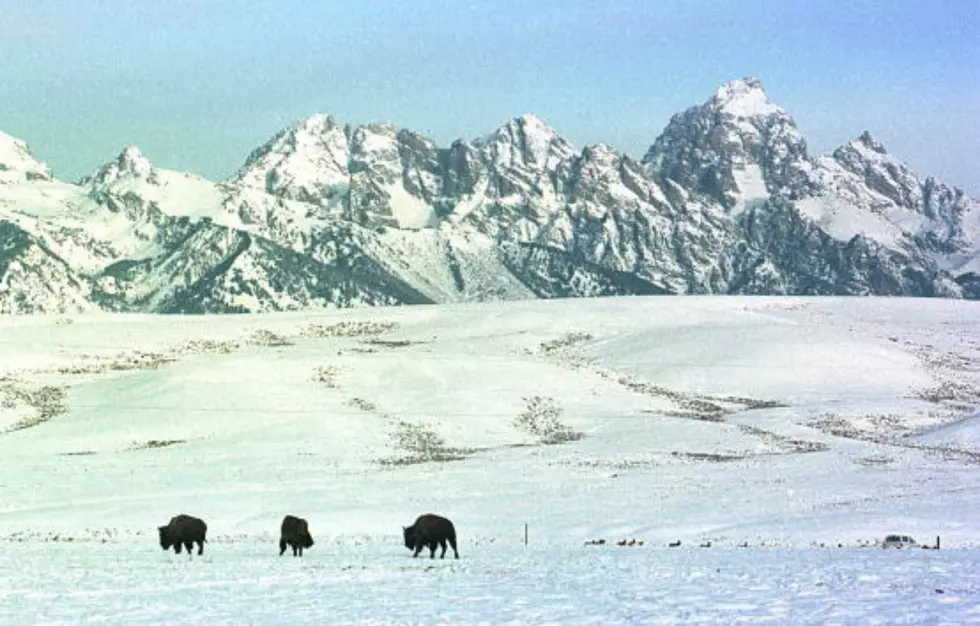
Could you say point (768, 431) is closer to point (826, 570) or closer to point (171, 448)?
point (171, 448)

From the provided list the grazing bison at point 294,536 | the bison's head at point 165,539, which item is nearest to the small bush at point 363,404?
the bison's head at point 165,539

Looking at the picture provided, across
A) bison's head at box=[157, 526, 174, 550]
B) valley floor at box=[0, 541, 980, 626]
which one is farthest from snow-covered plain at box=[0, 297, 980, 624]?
bison's head at box=[157, 526, 174, 550]

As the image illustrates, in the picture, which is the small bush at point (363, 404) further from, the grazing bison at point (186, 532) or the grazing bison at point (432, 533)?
the grazing bison at point (432, 533)

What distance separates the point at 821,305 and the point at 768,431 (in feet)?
284

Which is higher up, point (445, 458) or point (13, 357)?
point (13, 357)

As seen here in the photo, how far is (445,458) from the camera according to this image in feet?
246

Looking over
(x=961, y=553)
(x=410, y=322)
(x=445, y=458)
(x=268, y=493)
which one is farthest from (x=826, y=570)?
(x=410, y=322)

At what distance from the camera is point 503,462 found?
7138 cm

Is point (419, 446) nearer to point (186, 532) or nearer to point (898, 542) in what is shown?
point (898, 542)

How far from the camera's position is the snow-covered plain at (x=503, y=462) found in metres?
24.3

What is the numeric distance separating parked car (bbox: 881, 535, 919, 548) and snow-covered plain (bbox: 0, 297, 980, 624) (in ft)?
3.23

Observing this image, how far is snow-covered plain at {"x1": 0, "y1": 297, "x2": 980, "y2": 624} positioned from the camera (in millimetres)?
24344

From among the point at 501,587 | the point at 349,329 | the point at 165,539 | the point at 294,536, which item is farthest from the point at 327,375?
the point at 501,587

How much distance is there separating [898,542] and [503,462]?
113 ft
